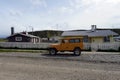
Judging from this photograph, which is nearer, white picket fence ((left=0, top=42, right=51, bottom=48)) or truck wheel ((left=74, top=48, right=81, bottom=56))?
truck wheel ((left=74, top=48, right=81, bottom=56))

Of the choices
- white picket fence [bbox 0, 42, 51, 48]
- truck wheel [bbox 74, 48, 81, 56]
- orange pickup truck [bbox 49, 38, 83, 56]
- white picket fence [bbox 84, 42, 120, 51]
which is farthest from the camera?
white picket fence [bbox 0, 42, 51, 48]

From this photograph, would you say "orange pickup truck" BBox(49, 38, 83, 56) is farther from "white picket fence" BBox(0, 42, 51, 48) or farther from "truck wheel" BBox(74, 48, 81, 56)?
"white picket fence" BBox(0, 42, 51, 48)

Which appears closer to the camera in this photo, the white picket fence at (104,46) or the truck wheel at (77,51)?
the truck wheel at (77,51)

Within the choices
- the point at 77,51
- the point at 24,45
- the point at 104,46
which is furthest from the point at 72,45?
the point at 24,45

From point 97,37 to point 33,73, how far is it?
3067 centimetres

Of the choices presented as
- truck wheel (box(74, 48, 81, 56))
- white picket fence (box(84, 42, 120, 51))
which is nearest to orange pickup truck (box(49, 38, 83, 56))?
truck wheel (box(74, 48, 81, 56))

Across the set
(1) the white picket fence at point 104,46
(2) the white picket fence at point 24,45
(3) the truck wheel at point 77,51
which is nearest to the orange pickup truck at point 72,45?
(3) the truck wheel at point 77,51

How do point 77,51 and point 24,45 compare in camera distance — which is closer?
point 77,51

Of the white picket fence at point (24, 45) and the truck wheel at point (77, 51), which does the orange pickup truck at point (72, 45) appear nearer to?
the truck wheel at point (77, 51)

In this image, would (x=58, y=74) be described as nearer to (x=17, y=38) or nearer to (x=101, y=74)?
(x=101, y=74)

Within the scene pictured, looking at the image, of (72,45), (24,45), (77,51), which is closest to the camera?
(77,51)

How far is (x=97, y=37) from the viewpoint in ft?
144

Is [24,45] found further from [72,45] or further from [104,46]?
[72,45]

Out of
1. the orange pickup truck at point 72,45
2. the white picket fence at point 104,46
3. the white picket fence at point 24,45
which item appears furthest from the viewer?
the white picket fence at point 24,45
